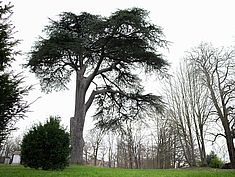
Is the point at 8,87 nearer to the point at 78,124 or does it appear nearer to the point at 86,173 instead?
the point at 86,173

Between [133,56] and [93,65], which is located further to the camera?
[93,65]

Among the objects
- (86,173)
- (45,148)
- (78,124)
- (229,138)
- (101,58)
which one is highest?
(101,58)

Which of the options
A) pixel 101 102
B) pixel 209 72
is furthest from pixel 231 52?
pixel 101 102

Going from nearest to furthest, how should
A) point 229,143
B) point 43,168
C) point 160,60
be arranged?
point 43,168 < point 160,60 < point 229,143

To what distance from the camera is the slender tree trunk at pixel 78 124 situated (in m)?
19.1

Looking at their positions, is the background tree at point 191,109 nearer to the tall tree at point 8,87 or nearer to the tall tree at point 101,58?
the tall tree at point 101,58

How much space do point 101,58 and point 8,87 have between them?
A: 13652 millimetres

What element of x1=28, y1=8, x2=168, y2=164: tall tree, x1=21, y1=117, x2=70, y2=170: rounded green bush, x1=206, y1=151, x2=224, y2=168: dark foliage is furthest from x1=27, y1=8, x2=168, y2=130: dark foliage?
x1=206, y1=151, x2=224, y2=168: dark foliage

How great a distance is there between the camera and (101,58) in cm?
1972

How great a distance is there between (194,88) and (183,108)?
2.25m

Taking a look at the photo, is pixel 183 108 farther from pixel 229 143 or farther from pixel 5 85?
pixel 5 85

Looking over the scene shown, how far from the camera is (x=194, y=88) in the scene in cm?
2553

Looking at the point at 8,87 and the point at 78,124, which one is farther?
the point at 78,124

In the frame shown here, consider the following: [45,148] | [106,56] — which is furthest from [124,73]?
[45,148]
